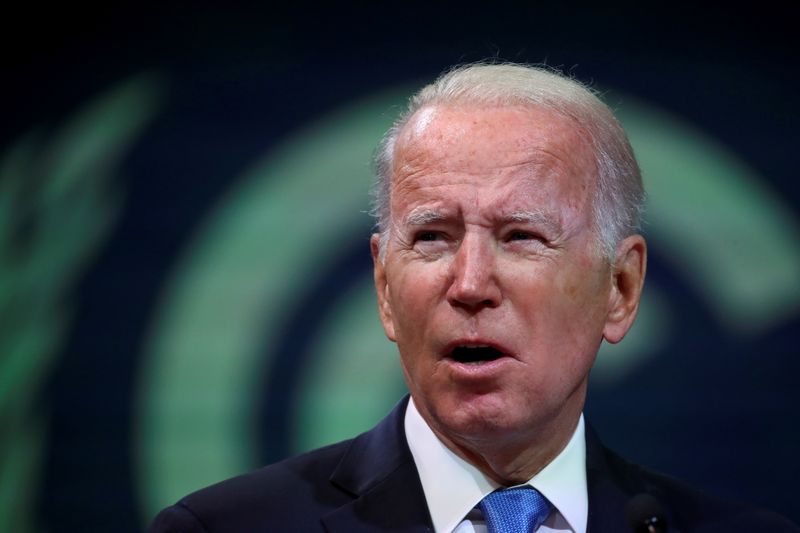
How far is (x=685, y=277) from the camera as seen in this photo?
9.43ft

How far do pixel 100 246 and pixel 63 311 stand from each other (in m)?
0.21

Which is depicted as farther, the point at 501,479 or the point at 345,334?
the point at 345,334

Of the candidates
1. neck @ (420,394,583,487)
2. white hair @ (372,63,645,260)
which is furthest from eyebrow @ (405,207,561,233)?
neck @ (420,394,583,487)

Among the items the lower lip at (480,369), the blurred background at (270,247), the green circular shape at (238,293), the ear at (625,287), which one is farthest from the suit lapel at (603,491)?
the green circular shape at (238,293)

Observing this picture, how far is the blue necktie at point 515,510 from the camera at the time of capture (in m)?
1.78

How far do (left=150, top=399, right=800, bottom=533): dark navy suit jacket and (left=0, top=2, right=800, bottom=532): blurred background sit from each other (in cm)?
82

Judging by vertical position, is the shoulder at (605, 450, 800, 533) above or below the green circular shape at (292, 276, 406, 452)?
below

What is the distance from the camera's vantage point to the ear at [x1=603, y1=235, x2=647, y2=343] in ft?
6.33

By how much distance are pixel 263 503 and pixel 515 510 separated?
470 mm

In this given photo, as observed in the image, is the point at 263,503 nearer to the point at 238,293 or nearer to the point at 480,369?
the point at 480,369

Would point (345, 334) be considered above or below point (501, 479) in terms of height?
above

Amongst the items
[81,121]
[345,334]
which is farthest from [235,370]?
[81,121]

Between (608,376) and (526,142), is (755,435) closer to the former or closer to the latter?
(608,376)

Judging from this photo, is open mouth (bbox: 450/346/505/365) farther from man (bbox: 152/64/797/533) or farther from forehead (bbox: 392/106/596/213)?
forehead (bbox: 392/106/596/213)
